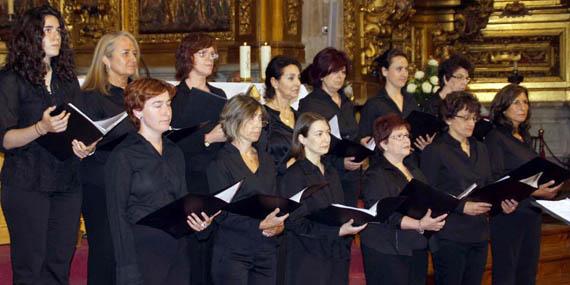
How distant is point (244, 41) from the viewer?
848 cm

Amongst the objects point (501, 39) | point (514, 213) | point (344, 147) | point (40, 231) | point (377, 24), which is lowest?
point (514, 213)

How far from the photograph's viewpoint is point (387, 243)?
18.1 ft

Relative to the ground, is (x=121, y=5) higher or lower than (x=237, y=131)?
higher

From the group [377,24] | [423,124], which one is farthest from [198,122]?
[377,24]

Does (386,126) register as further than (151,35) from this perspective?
No

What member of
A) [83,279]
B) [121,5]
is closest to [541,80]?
[121,5]

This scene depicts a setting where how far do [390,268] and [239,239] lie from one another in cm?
88

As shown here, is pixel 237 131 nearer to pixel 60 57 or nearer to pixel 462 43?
pixel 60 57

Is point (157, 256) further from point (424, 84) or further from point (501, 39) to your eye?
point (501, 39)

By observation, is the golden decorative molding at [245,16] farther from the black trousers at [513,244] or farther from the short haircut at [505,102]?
the black trousers at [513,244]

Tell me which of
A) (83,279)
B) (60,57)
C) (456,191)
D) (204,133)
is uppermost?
(60,57)

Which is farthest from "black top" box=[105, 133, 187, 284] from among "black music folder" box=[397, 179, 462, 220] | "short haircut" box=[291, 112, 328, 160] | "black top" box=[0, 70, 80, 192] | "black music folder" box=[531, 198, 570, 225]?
"black music folder" box=[531, 198, 570, 225]

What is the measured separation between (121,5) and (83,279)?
3500 mm

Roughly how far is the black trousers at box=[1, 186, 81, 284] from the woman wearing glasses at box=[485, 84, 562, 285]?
2782 millimetres
